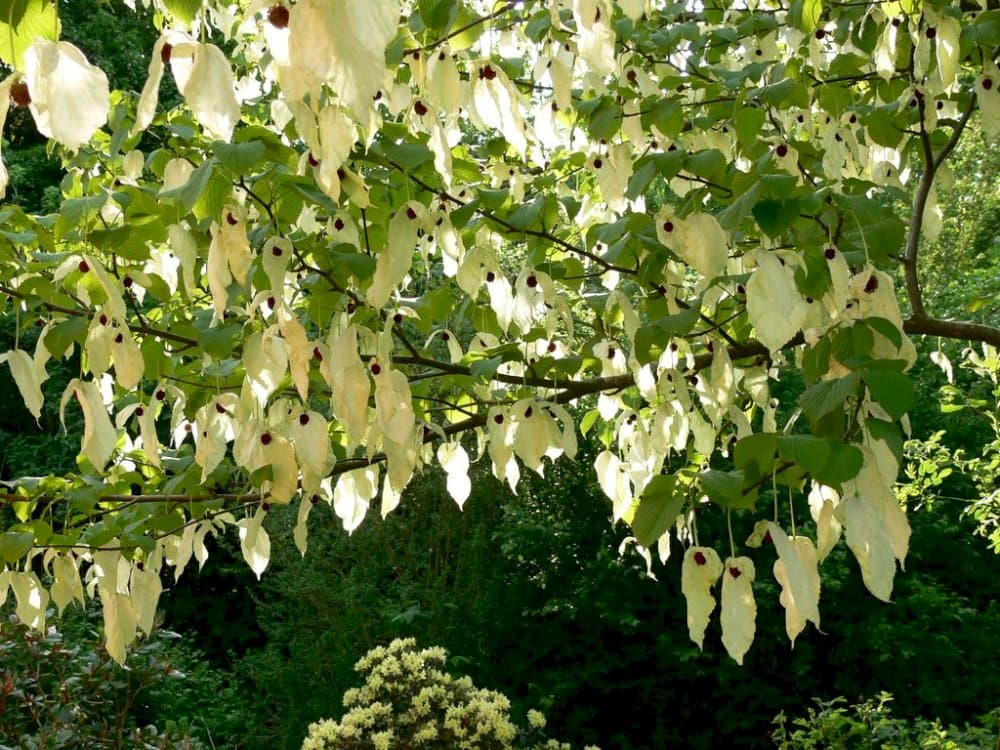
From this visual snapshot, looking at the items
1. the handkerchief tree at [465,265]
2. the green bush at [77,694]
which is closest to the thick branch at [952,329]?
the handkerchief tree at [465,265]

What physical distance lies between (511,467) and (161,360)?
0.72m

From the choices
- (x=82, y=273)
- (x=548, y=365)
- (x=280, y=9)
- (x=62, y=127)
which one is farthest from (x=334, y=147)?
(x=548, y=365)

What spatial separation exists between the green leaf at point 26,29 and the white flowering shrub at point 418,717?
287cm

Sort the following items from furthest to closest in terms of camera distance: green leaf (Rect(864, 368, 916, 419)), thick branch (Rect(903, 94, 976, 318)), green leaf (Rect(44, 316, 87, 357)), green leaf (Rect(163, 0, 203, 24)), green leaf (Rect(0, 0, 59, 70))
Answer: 1. thick branch (Rect(903, 94, 976, 318))
2. green leaf (Rect(44, 316, 87, 357))
3. green leaf (Rect(864, 368, 916, 419))
4. green leaf (Rect(163, 0, 203, 24))
5. green leaf (Rect(0, 0, 59, 70))

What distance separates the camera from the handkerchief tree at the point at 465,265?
3.36 feet

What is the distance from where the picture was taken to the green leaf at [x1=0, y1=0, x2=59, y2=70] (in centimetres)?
69

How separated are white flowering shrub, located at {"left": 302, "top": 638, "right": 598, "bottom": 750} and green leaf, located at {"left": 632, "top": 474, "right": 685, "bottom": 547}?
2447mm

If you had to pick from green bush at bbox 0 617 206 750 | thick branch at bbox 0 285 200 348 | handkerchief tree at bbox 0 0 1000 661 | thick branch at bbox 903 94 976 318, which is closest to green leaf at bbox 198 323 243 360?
handkerchief tree at bbox 0 0 1000 661

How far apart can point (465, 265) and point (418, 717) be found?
2.04 metres

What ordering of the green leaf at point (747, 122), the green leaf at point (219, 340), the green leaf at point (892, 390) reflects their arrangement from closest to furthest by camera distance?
the green leaf at point (892, 390), the green leaf at point (219, 340), the green leaf at point (747, 122)

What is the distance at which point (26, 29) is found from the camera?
71 cm

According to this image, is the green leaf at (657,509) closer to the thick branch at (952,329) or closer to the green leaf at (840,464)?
the green leaf at (840,464)

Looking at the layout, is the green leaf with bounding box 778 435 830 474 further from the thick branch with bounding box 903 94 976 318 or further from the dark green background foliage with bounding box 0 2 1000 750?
the dark green background foliage with bounding box 0 2 1000 750

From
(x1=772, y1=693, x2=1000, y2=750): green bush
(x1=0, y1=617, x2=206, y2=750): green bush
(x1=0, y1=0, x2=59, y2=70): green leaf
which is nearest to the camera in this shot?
(x1=0, y1=0, x2=59, y2=70): green leaf
